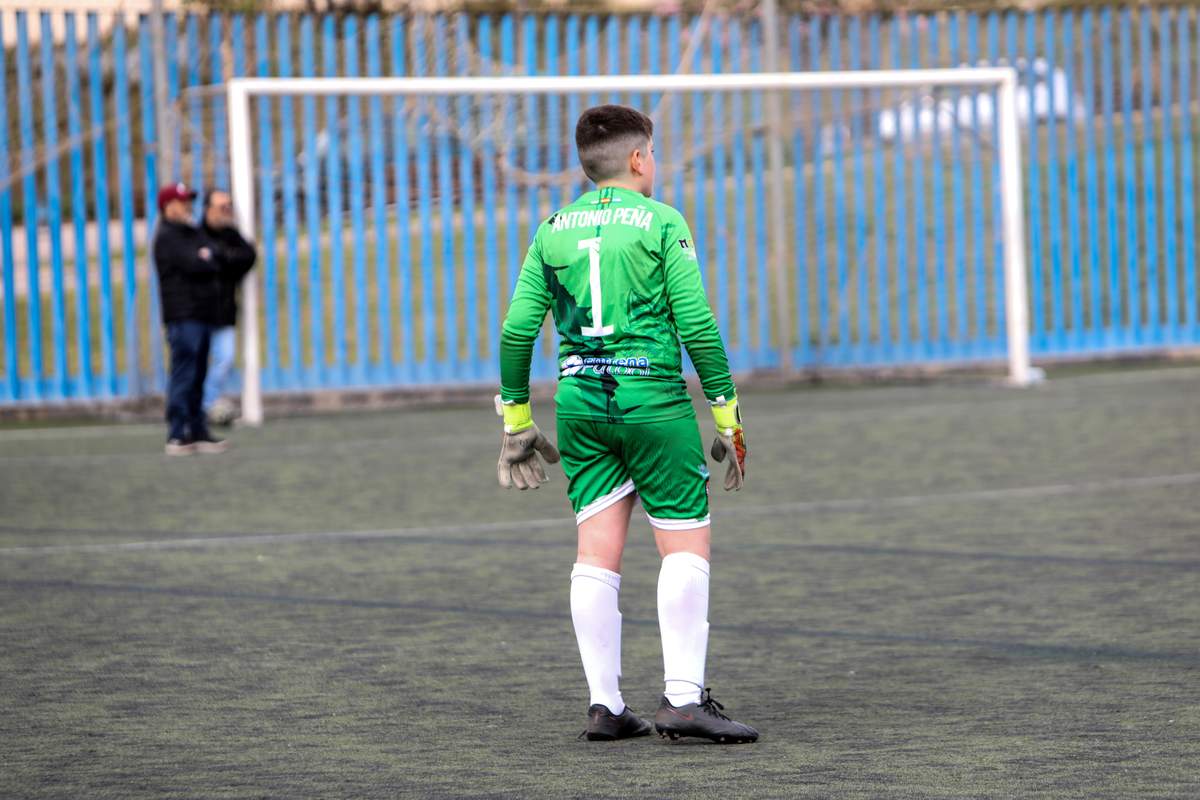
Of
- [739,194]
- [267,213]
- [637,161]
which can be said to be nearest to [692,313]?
[637,161]

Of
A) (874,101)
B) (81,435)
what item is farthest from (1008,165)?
(81,435)

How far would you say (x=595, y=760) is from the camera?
492 centimetres

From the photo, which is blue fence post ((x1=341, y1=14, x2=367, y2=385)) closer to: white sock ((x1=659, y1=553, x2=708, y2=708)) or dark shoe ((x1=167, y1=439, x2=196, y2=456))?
dark shoe ((x1=167, y1=439, x2=196, y2=456))

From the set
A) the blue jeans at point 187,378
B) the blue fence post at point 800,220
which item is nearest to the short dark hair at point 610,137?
the blue jeans at point 187,378

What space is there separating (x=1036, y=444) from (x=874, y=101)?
7.16 m

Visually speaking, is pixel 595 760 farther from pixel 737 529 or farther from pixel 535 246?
pixel 737 529

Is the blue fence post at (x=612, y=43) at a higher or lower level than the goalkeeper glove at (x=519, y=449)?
higher

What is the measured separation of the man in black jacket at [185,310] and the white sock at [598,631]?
26.3ft

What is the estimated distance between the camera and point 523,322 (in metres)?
5.19

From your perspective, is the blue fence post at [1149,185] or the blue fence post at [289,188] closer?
the blue fence post at [289,188]

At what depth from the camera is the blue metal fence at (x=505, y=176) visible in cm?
1555

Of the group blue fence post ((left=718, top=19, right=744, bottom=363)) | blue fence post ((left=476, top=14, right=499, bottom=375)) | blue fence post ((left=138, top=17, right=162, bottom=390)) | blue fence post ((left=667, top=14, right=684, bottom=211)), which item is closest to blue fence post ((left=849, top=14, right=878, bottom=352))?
blue fence post ((left=718, top=19, right=744, bottom=363))

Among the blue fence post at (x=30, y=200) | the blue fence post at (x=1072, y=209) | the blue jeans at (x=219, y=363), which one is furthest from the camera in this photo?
the blue fence post at (x=1072, y=209)

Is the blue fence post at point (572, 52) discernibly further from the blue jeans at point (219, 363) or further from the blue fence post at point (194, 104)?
the blue jeans at point (219, 363)
